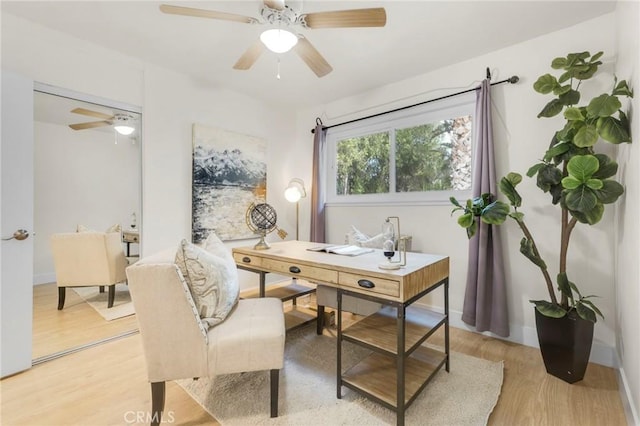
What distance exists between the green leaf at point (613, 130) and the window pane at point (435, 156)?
111cm

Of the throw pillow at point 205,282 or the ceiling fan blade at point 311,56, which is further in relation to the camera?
the ceiling fan blade at point 311,56

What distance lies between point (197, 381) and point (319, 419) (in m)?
0.85

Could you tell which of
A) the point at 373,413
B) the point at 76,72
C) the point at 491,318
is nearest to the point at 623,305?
the point at 491,318

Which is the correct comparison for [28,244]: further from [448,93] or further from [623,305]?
[623,305]

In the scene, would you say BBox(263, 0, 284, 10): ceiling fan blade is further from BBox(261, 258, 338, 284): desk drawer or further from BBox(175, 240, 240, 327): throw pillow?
BBox(261, 258, 338, 284): desk drawer

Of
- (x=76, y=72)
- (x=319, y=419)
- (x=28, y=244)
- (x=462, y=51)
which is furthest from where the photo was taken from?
(x=462, y=51)

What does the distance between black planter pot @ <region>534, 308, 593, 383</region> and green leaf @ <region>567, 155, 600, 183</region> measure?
0.87 m

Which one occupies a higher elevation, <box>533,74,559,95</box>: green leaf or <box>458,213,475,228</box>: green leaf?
<box>533,74,559,95</box>: green leaf

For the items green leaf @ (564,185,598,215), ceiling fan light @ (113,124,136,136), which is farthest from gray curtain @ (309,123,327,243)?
green leaf @ (564,185,598,215)

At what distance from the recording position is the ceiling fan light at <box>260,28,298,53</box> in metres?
1.70

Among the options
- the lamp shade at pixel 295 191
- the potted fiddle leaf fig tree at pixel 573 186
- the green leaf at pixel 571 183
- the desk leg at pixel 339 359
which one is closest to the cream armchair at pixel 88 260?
the lamp shade at pixel 295 191

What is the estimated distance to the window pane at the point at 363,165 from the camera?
3342mm

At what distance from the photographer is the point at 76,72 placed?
2334mm

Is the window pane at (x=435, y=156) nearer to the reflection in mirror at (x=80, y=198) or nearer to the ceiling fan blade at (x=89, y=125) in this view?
the reflection in mirror at (x=80, y=198)
